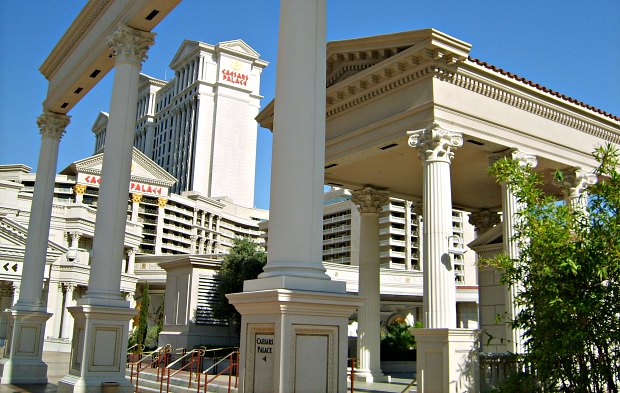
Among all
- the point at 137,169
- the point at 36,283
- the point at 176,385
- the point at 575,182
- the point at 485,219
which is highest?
the point at 137,169

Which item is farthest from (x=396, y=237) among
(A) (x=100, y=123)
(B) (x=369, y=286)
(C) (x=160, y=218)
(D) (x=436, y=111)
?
(A) (x=100, y=123)

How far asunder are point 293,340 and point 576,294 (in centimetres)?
390

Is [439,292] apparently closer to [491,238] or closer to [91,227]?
[491,238]

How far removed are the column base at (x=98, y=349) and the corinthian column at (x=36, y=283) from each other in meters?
4.87

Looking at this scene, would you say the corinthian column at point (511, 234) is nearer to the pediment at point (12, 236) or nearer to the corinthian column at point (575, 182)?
the corinthian column at point (575, 182)

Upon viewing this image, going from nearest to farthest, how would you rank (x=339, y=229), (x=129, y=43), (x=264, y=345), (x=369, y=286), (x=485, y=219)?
(x=264, y=345), (x=129, y=43), (x=369, y=286), (x=485, y=219), (x=339, y=229)

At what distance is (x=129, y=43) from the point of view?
13.8 metres

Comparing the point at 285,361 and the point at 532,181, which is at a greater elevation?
the point at 532,181

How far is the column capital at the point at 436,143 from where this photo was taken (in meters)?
15.1

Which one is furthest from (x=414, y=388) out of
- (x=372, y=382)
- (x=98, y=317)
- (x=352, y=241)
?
(x=352, y=241)

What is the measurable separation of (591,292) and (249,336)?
4481 mm

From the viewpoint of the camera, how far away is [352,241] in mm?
87438

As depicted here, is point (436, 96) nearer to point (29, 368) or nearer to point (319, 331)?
point (319, 331)

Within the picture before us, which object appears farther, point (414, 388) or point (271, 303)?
point (414, 388)
